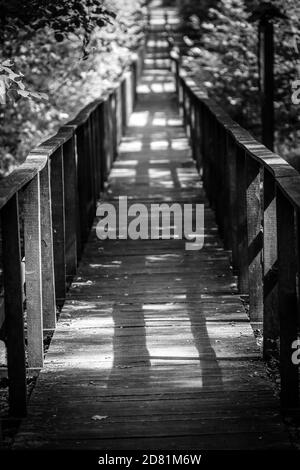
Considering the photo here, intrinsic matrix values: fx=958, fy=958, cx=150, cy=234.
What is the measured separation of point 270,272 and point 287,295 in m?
0.66

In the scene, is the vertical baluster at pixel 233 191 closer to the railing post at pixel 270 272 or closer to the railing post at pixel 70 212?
the railing post at pixel 70 212

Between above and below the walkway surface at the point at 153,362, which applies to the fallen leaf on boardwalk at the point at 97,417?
above

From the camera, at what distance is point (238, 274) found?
→ 7090mm

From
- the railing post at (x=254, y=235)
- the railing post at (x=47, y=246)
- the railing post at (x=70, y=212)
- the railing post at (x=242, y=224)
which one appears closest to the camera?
the railing post at (x=47, y=246)

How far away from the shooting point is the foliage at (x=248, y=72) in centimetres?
1423

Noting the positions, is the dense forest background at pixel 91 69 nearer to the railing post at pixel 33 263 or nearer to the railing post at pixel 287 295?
the railing post at pixel 33 263

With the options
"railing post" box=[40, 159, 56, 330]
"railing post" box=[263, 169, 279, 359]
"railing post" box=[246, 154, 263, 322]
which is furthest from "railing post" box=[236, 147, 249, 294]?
"railing post" box=[40, 159, 56, 330]

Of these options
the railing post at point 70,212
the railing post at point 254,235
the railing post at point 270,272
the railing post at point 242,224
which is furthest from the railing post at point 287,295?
the railing post at point 70,212

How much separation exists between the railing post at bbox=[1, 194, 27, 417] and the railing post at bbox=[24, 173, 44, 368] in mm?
702

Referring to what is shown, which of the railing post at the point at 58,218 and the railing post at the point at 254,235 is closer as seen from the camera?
the railing post at the point at 254,235

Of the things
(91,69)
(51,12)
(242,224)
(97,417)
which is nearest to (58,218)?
(242,224)

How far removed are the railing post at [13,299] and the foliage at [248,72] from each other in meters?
8.20

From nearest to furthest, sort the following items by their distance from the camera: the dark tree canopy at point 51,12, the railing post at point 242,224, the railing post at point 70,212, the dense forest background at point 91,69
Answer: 1. the railing post at point 242,224
2. the railing post at point 70,212
3. the dark tree canopy at point 51,12
4. the dense forest background at point 91,69

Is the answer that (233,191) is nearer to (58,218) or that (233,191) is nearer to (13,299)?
(58,218)
